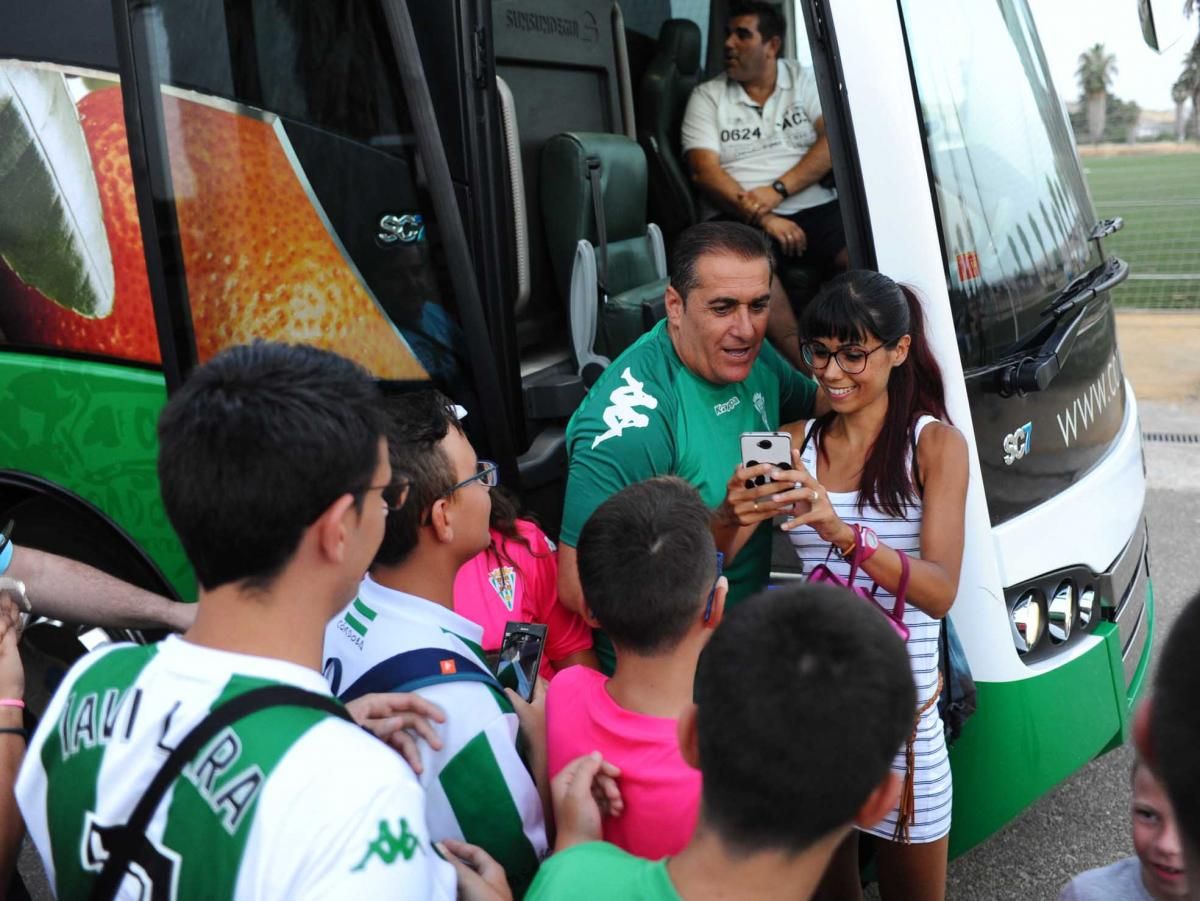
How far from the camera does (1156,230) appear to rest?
53.9ft

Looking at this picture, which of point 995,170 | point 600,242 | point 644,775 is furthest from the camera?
point 600,242

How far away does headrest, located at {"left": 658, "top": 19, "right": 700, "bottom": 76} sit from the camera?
4461 mm

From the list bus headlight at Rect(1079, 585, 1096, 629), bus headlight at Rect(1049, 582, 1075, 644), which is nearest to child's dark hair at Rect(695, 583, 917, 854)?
bus headlight at Rect(1049, 582, 1075, 644)

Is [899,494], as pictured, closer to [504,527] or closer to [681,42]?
[504,527]

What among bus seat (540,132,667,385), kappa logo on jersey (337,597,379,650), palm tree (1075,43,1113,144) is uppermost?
palm tree (1075,43,1113,144)

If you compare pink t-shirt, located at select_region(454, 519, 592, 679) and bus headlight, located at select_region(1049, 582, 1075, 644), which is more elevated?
pink t-shirt, located at select_region(454, 519, 592, 679)

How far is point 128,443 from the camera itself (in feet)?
8.77

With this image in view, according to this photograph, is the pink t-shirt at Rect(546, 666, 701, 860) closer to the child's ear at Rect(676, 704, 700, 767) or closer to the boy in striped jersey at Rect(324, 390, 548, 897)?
the boy in striped jersey at Rect(324, 390, 548, 897)

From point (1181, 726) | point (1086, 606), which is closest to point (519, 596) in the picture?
point (1086, 606)

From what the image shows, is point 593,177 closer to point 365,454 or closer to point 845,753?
point 365,454

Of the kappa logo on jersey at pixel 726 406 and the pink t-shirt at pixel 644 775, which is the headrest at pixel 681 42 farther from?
the pink t-shirt at pixel 644 775

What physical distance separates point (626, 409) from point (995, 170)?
43.8 inches

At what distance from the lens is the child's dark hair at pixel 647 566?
1.74m

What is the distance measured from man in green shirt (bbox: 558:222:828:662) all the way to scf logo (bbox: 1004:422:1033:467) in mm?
495
